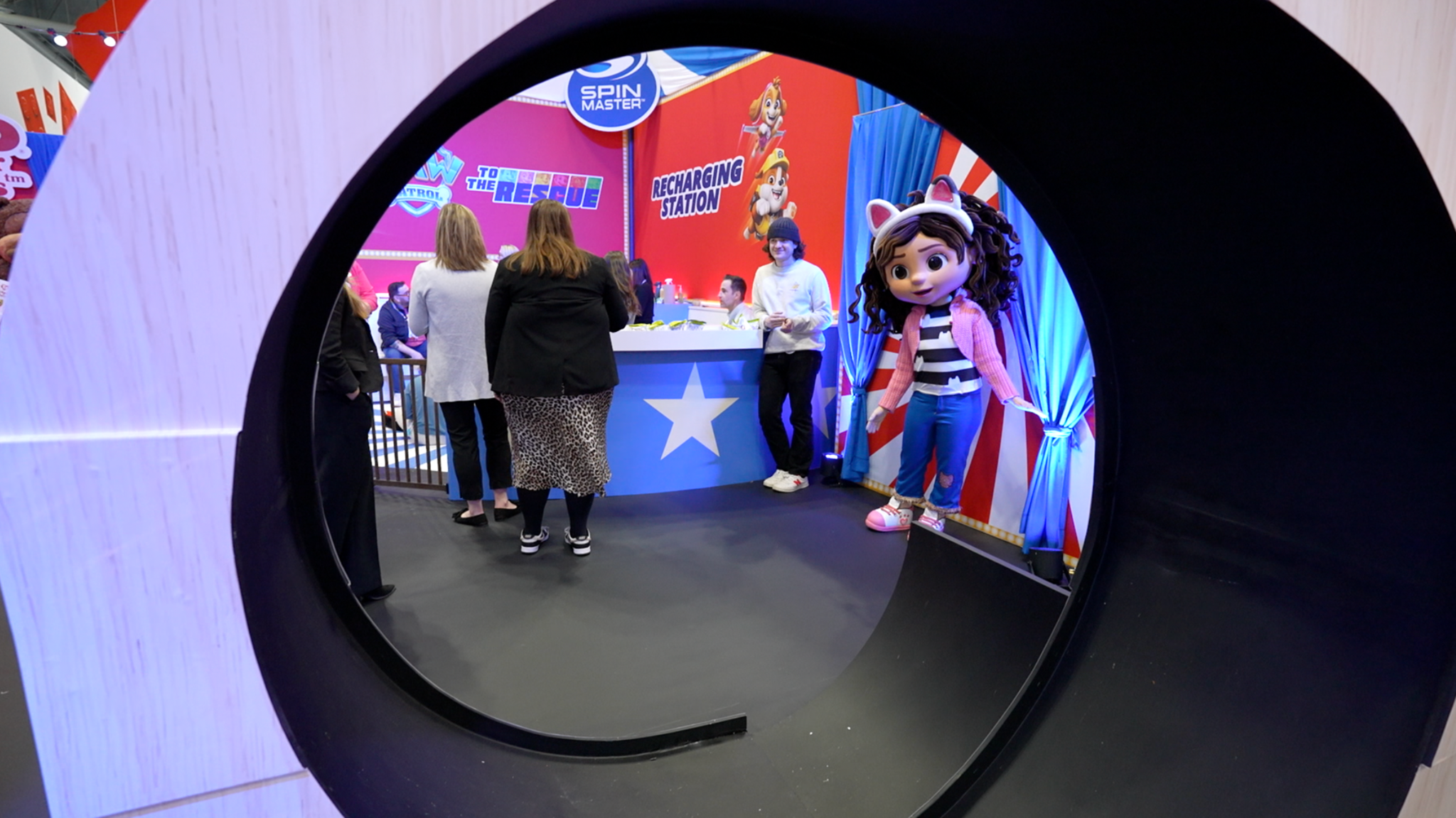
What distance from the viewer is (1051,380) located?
9.58 ft

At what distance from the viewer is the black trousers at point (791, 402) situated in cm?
409

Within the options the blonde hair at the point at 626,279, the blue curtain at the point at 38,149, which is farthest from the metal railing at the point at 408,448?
the blue curtain at the point at 38,149

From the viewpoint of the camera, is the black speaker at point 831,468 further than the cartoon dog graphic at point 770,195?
No

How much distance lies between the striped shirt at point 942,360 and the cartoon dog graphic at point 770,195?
2370 millimetres

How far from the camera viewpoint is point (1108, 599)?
958mm

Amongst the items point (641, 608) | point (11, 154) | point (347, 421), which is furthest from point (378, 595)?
point (11, 154)

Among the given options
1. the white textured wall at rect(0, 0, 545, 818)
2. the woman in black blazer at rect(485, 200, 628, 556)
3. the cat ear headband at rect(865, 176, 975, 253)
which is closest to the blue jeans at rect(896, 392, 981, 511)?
the cat ear headband at rect(865, 176, 975, 253)

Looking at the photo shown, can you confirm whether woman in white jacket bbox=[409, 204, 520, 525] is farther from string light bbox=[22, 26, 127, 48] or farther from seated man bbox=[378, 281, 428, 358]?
string light bbox=[22, 26, 127, 48]

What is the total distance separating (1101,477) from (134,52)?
1.06 meters

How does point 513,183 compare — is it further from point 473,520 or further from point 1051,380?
point 1051,380

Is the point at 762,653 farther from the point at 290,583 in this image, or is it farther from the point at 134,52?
the point at 134,52

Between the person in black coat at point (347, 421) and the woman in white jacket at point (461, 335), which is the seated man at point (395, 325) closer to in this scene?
the woman in white jacket at point (461, 335)

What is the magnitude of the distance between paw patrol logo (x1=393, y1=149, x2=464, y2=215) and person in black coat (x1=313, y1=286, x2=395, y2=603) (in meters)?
6.06

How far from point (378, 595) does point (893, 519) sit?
90.3 inches
